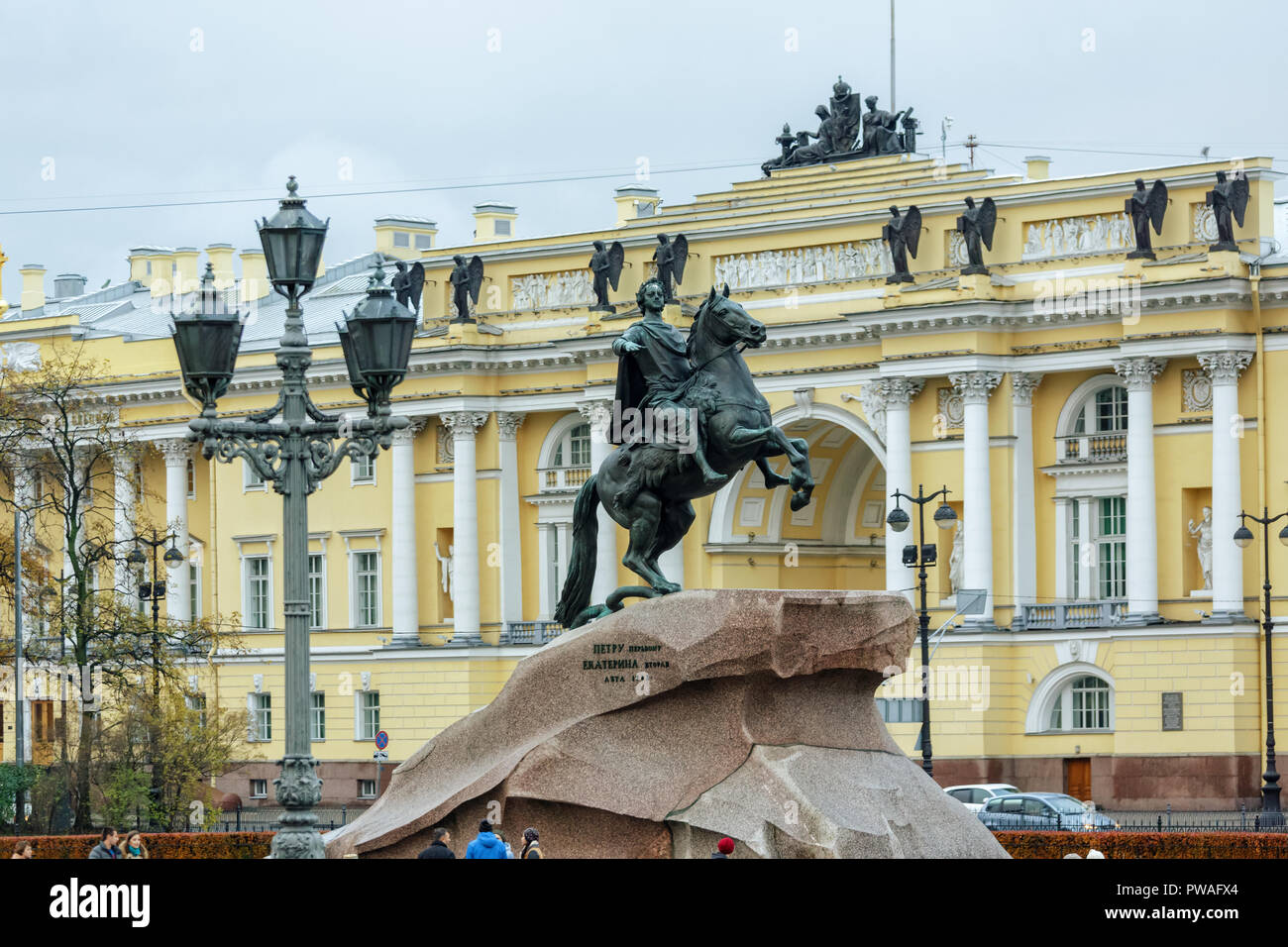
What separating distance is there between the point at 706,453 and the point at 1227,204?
32.4 meters

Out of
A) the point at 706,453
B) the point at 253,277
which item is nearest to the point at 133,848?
the point at 706,453

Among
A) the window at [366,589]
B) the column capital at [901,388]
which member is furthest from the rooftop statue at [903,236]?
the window at [366,589]

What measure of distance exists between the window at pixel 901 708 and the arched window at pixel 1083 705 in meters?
4.30

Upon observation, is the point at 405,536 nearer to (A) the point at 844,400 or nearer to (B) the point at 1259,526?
(A) the point at 844,400

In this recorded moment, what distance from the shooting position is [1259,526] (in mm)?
54219

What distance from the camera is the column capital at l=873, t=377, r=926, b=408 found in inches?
2302

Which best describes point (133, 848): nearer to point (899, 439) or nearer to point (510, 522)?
point (899, 439)

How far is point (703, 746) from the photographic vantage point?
2208cm

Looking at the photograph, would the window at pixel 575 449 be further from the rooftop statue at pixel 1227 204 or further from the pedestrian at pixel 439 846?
the pedestrian at pixel 439 846

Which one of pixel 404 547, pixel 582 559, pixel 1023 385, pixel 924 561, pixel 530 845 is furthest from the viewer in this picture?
pixel 404 547

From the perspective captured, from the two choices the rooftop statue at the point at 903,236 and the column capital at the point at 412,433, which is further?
the column capital at the point at 412,433

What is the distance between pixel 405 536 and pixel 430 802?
44.6 meters

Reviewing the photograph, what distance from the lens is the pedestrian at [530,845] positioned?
20938 mm
